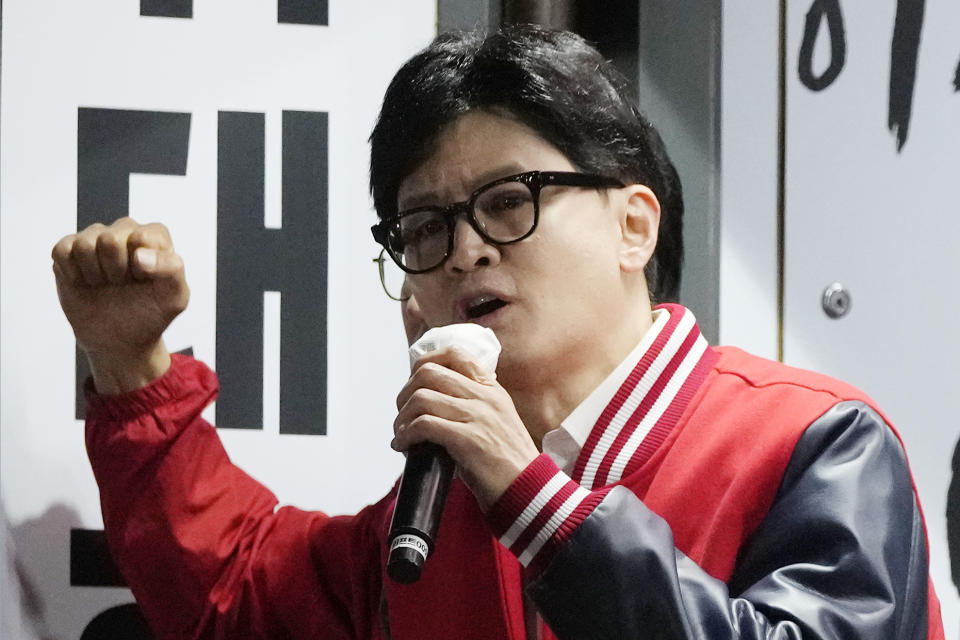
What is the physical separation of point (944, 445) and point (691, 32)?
2.03 ft

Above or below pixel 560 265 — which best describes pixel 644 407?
below

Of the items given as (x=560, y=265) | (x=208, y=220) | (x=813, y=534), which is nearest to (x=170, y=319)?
(x=208, y=220)

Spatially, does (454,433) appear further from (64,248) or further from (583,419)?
(64,248)

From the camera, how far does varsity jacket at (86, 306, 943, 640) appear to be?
93 centimetres

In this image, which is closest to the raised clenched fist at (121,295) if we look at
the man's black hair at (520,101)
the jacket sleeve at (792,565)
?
the man's black hair at (520,101)

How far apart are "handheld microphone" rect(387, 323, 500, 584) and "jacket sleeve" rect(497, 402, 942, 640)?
98 millimetres

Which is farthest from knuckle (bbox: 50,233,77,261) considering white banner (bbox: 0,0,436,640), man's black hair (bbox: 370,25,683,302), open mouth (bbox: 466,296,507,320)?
open mouth (bbox: 466,296,507,320)

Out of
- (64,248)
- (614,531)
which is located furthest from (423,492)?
(64,248)

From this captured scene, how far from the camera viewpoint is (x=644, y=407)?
1.20 metres

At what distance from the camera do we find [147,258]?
1.30m

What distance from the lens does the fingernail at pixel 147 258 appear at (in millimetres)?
1298

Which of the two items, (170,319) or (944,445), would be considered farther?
(944,445)

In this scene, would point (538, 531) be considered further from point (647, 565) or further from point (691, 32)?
point (691, 32)

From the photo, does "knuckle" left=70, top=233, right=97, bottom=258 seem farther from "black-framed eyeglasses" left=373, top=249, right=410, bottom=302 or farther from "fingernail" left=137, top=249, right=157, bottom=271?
"black-framed eyeglasses" left=373, top=249, right=410, bottom=302
